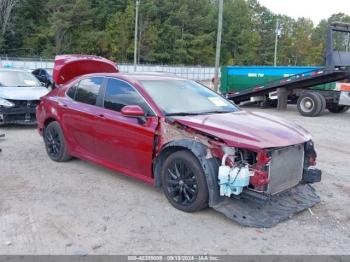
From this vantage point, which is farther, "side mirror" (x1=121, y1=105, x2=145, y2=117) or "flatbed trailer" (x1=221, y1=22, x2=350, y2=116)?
"flatbed trailer" (x1=221, y1=22, x2=350, y2=116)

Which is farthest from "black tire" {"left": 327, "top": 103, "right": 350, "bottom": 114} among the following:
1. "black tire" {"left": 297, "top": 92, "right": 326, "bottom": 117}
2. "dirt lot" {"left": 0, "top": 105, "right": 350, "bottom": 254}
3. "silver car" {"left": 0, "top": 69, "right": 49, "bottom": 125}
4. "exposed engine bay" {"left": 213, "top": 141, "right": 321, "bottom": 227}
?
"exposed engine bay" {"left": 213, "top": 141, "right": 321, "bottom": 227}

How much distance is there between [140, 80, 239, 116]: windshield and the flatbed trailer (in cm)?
950

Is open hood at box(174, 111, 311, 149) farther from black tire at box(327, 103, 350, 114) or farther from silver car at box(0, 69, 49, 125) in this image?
black tire at box(327, 103, 350, 114)

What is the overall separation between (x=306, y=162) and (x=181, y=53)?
71249 mm

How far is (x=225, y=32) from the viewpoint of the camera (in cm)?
8975

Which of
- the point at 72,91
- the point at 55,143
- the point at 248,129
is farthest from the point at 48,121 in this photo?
the point at 248,129

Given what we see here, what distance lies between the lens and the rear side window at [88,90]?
21.2 ft

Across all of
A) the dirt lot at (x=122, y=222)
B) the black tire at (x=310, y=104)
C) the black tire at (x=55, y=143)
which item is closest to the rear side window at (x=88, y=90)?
the black tire at (x=55, y=143)

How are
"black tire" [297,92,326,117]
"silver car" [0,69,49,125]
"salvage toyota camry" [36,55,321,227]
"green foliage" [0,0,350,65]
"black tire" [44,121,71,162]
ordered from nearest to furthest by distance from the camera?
"salvage toyota camry" [36,55,321,227], "black tire" [44,121,71,162], "silver car" [0,69,49,125], "black tire" [297,92,326,117], "green foliage" [0,0,350,65]

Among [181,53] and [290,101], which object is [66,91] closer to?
[290,101]

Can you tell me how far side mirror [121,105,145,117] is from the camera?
5402mm

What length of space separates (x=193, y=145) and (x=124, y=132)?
1.14 m

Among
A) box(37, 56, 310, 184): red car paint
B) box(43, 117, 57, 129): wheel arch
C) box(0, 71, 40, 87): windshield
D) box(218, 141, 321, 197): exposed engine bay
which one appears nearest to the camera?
box(218, 141, 321, 197): exposed engine bay

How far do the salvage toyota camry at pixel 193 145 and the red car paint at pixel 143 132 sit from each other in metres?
0.01
